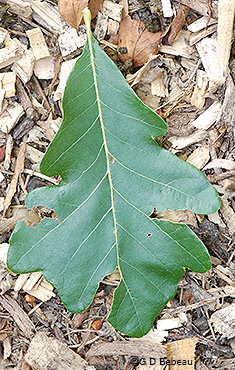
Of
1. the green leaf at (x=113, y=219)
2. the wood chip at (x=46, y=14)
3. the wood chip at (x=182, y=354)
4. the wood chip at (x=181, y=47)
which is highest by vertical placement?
the wood chip at (x=46, y=14)

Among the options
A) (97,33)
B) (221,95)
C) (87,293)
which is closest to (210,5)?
(221,95)

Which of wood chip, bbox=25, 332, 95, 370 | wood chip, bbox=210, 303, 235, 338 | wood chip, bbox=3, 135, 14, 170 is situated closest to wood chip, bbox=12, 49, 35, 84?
wood chip, bbox=3, 135, 14, 170

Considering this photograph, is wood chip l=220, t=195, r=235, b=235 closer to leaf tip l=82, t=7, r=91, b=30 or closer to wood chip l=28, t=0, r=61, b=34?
leaf tip l=82, t=7, r=91, b=30

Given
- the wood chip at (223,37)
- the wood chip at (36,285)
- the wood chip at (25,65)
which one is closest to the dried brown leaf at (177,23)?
the wood chip at (223,37)

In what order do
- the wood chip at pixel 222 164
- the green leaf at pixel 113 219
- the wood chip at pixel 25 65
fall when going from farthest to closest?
1. the wood chip at pixel 25 65
2. the wood chip at pixel 222 164
3. the green leaf at pixel 113 219

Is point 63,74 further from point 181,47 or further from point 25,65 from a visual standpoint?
point 181,47

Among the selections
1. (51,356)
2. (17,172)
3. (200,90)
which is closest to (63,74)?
(17,172)

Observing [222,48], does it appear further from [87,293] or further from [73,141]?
[87,293]

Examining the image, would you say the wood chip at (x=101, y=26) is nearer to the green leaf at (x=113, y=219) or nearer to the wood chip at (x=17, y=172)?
the green leaf at (x=113, y=219)
